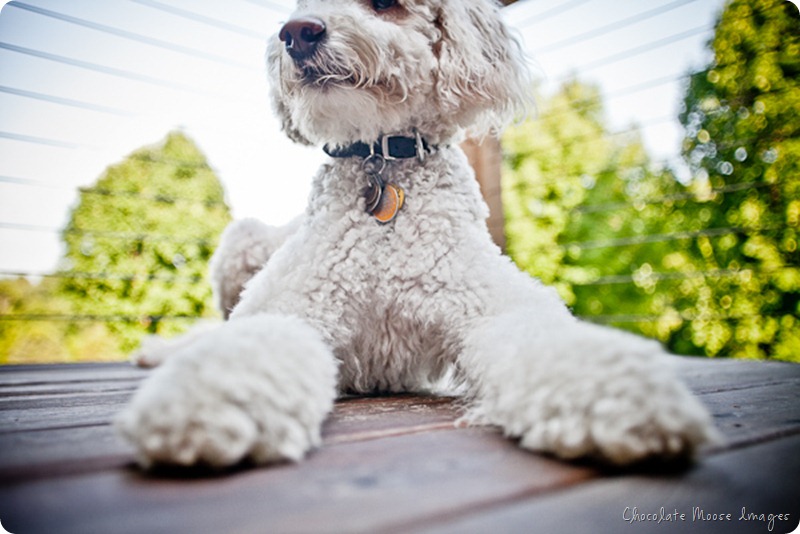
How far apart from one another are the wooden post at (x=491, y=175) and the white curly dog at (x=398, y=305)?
108cm

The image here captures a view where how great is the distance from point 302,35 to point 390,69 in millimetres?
220

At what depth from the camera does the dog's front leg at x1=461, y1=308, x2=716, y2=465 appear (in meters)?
0.60

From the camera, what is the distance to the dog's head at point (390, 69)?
1186mm

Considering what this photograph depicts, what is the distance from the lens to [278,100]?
1.51 meters

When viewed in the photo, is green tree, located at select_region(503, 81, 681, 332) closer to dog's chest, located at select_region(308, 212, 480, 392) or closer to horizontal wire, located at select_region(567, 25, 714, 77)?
horizontal wire, located at select_region(567, 25, 714, 77)

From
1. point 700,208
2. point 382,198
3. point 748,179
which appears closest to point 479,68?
point 382,198

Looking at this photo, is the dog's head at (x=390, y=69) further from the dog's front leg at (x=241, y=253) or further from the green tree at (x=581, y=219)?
the green tree at (x=581, y=219)

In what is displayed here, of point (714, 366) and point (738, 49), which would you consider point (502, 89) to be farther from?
point (738, 49)

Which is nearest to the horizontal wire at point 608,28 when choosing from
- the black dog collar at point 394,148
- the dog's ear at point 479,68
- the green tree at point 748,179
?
the green tree at point 748,179

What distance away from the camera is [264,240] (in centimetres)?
177

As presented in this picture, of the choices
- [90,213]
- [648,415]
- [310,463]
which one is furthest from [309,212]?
[90,213]

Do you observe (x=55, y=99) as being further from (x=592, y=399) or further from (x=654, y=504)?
(x=654, y=504)

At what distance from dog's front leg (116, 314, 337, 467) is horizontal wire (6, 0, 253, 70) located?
221 centimetres

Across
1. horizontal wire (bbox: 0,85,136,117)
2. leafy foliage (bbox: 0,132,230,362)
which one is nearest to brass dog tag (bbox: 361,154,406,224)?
horizontal wire (bbox: 0,85,136,117)
